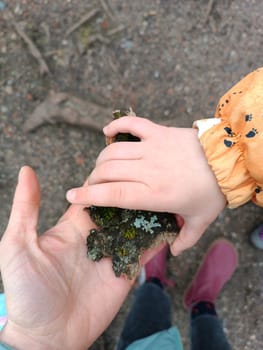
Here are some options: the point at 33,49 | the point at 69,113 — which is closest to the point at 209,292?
the point at 69,113

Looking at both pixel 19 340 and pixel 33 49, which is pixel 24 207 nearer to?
pixel 19 340

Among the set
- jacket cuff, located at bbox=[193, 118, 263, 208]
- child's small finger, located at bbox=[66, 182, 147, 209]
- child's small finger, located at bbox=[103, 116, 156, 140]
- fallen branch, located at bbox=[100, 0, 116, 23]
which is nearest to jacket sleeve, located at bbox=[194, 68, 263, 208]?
jacket cuff, located at bbox=[193, 118, 263, 208]

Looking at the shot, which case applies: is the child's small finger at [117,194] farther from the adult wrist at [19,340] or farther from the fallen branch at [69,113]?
the fallen branch at [69,113]

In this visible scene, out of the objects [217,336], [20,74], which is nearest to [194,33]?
[20,74]

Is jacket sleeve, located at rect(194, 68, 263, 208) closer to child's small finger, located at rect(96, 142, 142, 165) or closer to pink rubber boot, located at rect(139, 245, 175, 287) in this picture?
child's small finger, located at rect(96, 142, 142, 165)

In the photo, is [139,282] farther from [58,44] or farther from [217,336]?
[58,44]

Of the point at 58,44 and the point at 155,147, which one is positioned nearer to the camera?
the point at 155,147

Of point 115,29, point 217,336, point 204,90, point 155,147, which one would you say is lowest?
point 217,336
